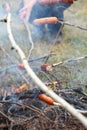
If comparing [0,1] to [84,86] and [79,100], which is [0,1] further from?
[79,100]

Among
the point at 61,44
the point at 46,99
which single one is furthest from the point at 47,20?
the point at 46,99

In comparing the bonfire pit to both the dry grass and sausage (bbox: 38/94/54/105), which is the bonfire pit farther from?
the dry grass

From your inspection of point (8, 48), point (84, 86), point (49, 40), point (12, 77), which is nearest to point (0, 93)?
point (12, 77)

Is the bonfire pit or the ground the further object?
the ground

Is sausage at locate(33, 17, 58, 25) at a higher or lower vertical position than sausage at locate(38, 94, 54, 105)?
higher

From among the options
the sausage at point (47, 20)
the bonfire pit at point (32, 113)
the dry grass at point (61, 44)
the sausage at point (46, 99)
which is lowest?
the bonfire pit at point (32, 113)

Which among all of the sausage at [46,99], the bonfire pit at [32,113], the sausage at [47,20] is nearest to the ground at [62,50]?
the sausage at [47,20]

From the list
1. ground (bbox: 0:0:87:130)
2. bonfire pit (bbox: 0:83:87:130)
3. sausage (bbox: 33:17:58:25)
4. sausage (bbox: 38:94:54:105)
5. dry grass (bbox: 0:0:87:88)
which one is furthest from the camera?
dry grass (bbox: 0:0:87:88)

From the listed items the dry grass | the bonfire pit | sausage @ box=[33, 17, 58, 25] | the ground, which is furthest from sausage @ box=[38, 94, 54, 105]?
sausage @ box=[33, 17, 58, 25]

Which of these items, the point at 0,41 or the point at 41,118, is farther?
the point at 0,41

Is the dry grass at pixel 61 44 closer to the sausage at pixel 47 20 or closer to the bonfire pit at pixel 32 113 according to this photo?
the sausage at pixel 47 20

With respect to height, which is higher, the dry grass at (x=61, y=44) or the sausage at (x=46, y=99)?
the dry grass at (x=61, y=44)
